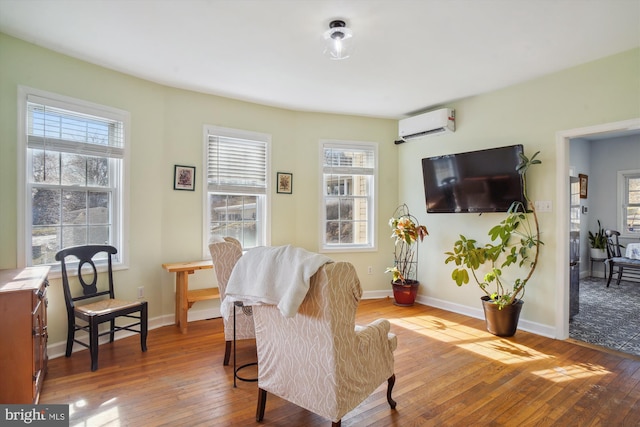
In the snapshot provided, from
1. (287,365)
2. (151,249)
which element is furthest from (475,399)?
(151,249)

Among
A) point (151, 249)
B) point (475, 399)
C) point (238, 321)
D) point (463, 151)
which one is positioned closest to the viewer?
point (475, 399)

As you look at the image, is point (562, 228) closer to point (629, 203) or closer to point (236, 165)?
point (236, 165)

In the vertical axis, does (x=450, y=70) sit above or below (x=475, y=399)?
above

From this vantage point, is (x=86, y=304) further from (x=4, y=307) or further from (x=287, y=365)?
(x=287, y=365)

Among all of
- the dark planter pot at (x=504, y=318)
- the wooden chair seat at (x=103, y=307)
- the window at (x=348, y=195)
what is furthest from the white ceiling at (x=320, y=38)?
the dark planter pot at (x=504, y=318)

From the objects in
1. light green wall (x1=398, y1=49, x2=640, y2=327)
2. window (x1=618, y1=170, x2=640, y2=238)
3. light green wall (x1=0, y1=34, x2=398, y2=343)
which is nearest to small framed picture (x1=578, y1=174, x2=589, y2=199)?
window (x1=618, y1=170, x2=640, y2=238)

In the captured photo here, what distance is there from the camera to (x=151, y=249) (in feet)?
12.1

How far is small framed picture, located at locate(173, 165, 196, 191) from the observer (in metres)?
3.86

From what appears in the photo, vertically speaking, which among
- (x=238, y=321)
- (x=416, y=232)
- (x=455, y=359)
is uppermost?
(x=416, y=232)

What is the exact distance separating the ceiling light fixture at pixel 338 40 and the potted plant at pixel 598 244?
6346 mm

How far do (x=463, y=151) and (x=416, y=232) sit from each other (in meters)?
1.18

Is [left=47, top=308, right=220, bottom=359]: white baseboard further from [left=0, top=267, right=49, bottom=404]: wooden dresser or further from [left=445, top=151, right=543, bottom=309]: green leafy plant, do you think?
[left=445, top=151, right=543, bottom=309]: green leafy plant

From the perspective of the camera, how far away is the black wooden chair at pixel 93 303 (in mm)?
2766

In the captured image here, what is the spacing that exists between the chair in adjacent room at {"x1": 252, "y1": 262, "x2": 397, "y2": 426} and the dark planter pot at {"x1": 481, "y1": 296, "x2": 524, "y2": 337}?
2050 millimetres
